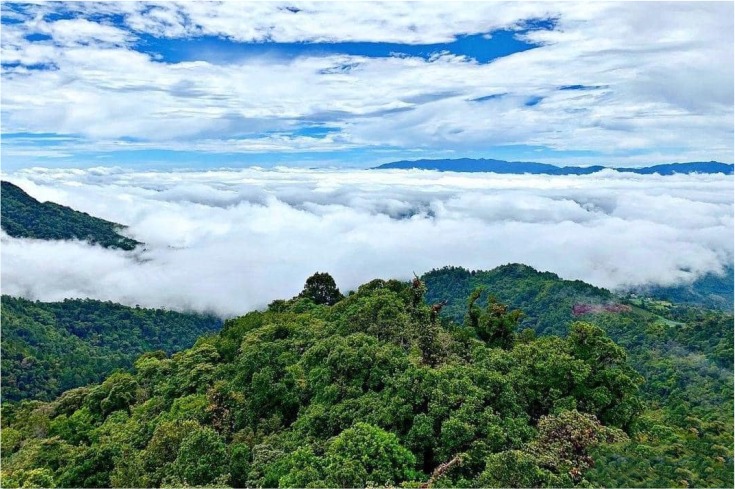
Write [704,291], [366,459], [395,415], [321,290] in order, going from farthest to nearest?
[704,291] → [321,290] → [395,415] → [366,459]

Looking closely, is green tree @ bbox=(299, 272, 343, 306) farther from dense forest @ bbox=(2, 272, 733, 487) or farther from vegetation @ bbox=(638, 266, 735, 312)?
vegetation @ bbox=(638, 266, 735, 312)

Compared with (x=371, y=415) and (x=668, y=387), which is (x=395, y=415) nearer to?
(x=371, y=415)

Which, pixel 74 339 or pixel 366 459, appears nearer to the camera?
pixel 366 459

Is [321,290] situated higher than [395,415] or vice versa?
[395,415]

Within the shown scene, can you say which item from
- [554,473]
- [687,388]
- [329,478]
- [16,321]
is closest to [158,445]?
[329,478]

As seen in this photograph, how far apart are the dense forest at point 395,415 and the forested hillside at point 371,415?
0.20ft

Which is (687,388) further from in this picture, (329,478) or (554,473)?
(329,478)

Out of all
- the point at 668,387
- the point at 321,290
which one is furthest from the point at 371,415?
the point at 321,290

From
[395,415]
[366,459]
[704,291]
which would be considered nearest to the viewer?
[366,459]

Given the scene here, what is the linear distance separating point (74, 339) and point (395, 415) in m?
115

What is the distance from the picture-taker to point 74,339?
11212 cm

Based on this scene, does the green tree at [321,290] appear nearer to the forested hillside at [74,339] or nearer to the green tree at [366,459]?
the green tree at [366,459]

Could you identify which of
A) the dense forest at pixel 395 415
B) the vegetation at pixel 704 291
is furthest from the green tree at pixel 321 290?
the vegetation at pixel 704 291

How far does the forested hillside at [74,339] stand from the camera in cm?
8006
